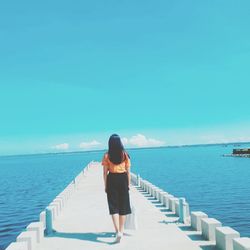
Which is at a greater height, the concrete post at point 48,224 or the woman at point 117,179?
the woman at point 117,179

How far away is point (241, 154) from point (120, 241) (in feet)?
353

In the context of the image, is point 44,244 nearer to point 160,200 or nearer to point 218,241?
point 218,241

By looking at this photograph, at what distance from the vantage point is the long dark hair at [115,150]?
8.25 m

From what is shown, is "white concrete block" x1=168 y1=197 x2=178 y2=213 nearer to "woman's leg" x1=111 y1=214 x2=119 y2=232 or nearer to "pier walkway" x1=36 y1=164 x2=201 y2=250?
"pier walkway" x1=36 y1=164 x2=201 y2=250

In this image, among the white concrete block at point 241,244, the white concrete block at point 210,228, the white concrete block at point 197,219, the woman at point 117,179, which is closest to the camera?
the white concrete block at point 241,244

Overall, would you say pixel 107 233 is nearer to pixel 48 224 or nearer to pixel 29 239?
pixel 48 224

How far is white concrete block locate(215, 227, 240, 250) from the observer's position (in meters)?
7.32

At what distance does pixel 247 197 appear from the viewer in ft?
104

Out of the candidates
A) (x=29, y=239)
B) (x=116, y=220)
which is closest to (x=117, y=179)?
(x=116, y=220)

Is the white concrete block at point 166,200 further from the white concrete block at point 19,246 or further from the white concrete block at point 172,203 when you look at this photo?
the white concrete block at point 19,246

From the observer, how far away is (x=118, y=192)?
8.43m

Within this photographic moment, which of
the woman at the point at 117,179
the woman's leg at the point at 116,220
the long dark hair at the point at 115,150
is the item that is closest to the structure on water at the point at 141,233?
the woman's leg at the point at 116,220

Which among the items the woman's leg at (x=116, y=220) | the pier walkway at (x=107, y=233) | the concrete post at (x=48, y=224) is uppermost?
the woman's leg at (x=116, y=220)

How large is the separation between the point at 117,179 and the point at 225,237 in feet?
8.47
